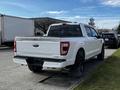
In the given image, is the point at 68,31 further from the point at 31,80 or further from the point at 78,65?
the point at 31,80

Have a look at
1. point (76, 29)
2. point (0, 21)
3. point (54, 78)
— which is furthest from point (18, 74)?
point (0, 21)

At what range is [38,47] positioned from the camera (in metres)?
8.69

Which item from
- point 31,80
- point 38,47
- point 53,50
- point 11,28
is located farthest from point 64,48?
point 11,28

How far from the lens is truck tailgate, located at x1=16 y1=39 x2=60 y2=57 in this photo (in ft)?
27.3

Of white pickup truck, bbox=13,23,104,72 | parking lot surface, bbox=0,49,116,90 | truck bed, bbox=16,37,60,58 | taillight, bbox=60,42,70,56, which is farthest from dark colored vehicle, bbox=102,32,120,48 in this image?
taillight, bbox=60,42,70,56

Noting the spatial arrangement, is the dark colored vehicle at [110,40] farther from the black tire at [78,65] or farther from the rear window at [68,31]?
the black tire at [78,65]

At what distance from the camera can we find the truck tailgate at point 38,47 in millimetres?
8320

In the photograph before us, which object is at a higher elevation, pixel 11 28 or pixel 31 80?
pixel 11 28

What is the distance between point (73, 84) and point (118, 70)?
9.38 ft

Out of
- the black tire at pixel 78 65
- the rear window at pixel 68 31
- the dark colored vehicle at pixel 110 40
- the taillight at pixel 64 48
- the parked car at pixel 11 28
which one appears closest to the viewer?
the taillight at pixel 64 48

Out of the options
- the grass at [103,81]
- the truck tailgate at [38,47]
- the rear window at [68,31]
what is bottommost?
the grass at [103,81]

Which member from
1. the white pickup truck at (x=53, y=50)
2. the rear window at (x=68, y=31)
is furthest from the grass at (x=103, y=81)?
the rear window at (x=68, y=31)

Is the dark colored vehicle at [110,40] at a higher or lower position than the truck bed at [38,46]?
lower

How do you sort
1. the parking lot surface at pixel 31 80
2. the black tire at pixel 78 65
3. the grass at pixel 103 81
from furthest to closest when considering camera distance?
the black tire at pixel 78 65 < the parking lot surface at pixel 31 80 < the grass at pixel 103 81
